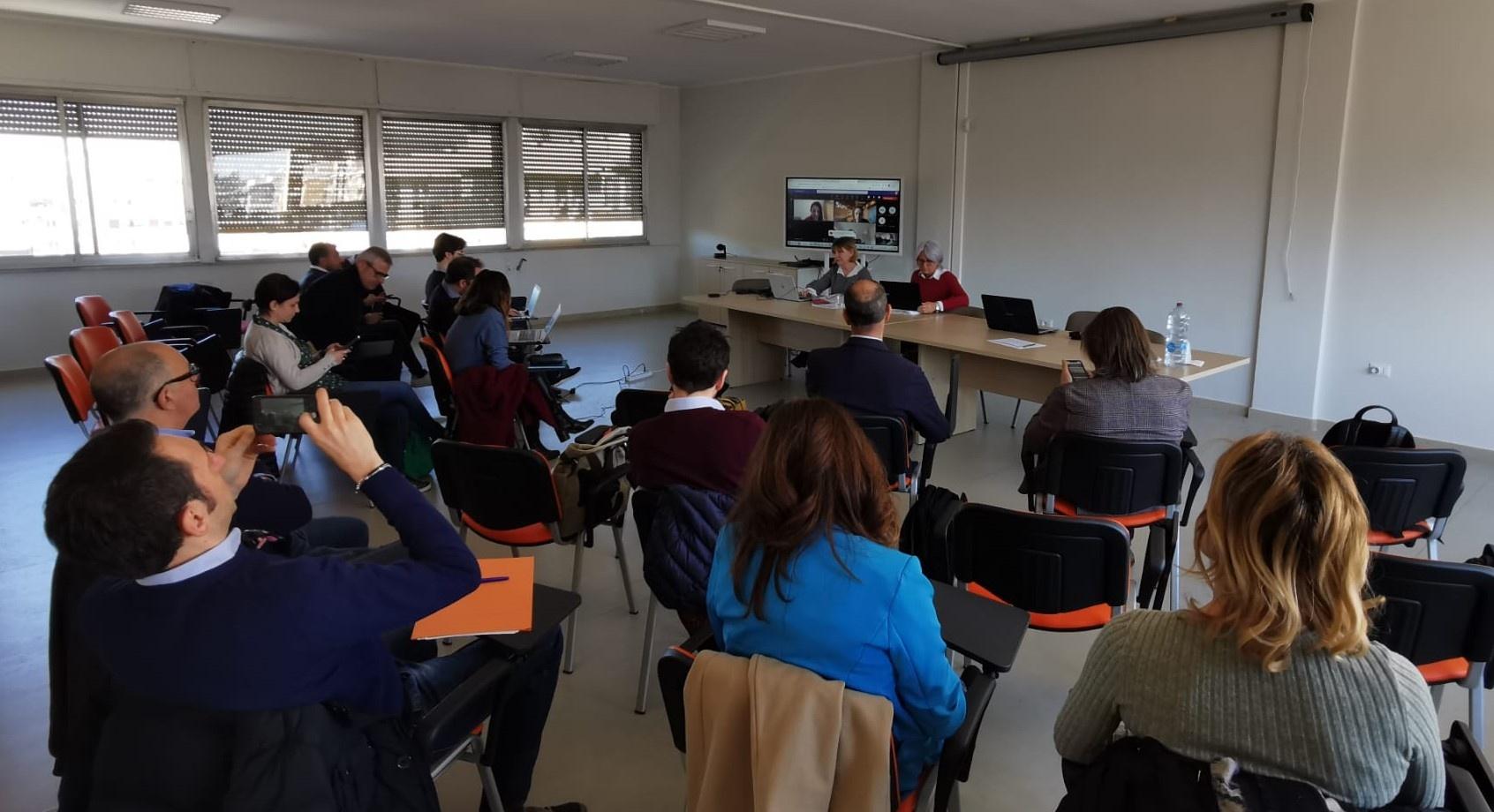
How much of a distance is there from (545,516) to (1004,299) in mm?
3259

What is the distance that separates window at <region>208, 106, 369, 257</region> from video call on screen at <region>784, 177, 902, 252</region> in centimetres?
427

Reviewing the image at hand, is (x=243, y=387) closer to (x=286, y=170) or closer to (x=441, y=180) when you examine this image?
(x=286, y=170)

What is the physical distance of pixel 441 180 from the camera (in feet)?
32.2

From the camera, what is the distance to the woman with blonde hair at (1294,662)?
4.02ft

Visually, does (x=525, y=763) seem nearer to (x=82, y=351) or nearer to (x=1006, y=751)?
(x=1006, y=751)

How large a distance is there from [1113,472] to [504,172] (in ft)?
28.2

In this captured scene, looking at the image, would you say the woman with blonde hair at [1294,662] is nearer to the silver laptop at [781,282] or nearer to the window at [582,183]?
the silver laptop at [781,282]

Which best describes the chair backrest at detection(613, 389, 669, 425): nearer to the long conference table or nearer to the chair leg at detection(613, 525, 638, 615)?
the chair leg at detection(613, 525, 638, 615)

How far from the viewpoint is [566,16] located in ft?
22.7

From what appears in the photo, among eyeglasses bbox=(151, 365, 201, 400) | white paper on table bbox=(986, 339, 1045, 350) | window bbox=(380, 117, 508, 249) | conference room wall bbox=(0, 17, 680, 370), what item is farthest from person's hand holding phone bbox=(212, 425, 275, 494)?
window bbox=(380, 117, 508, 249)

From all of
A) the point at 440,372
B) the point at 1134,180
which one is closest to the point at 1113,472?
the point at 440,372

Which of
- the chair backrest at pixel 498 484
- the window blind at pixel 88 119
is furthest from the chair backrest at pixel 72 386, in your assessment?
the window blind at pixel 88 119

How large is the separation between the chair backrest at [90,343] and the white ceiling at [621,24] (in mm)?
2606

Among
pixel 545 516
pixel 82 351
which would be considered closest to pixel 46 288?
pixel 82 351
